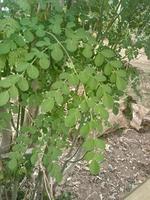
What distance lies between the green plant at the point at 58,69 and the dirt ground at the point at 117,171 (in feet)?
3.17

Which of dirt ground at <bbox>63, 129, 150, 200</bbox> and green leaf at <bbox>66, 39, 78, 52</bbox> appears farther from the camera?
dirt ground at <bbox>63, 129, 150, 200</bbox>

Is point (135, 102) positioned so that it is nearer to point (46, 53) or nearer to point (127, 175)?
point (127, 175)

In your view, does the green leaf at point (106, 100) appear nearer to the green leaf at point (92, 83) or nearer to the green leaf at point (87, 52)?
the green leaf at point (92, 83)

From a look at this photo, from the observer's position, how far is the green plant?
1169mm

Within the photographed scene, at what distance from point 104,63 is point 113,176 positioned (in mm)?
1769

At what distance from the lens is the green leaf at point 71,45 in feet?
3.89

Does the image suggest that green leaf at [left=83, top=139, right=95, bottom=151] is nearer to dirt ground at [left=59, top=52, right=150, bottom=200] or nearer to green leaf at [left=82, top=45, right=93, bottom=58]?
green leaf at [left=82, top=45, right=93, bottom=58]

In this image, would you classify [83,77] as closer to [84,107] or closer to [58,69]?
[84,107]

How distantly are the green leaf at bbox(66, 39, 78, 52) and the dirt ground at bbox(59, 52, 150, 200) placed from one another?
3.84 ft

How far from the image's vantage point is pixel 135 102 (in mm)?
3947

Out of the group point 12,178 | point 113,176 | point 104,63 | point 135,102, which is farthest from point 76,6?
point 135,102

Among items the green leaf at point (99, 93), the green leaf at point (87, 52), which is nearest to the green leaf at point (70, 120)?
the green leaf at point (99, 93)

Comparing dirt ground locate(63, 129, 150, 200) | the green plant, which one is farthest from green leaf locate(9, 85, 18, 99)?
dirt ground locate(63, 129, 150, 200)

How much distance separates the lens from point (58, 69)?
1.41m
